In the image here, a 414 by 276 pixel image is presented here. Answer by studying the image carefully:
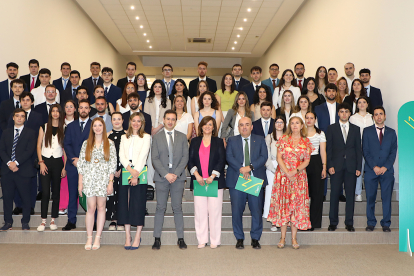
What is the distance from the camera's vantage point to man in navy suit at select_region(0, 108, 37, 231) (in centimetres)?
482

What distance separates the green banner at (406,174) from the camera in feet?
13.8

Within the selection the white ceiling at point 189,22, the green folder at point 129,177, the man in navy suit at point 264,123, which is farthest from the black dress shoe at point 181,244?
the white ceiling at point 189,22

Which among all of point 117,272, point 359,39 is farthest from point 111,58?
point 117,272

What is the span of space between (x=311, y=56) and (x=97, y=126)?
7740mm

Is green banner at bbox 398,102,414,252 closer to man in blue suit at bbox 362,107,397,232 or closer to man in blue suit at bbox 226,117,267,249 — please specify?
man in blue suit at bbox 362,107,397,232

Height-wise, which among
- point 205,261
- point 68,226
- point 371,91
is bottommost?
point 205,261

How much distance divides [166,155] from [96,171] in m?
0.95

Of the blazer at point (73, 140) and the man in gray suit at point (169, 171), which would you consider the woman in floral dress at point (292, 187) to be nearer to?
the man in gray suit at point (169, 171)

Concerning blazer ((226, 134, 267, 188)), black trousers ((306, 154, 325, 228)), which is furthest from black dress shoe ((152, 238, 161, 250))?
black trousers ((306, 154, 325, 228))

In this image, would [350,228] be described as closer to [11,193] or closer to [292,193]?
[292,193]

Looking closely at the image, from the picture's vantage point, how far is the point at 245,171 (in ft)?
15.0

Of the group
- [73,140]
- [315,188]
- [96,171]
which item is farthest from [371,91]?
[73,140]

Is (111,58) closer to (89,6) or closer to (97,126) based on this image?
(89,6)

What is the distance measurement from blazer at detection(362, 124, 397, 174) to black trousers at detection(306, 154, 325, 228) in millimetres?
768
